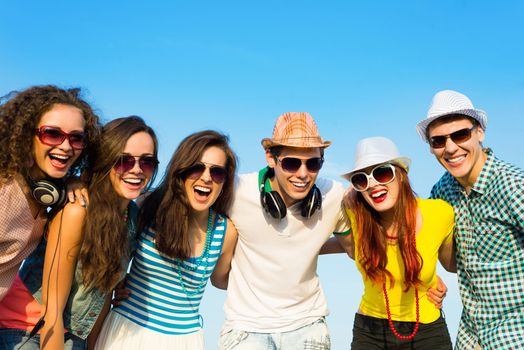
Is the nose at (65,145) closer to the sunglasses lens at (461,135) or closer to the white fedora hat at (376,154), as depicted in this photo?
the white fedora hat at (376,154)

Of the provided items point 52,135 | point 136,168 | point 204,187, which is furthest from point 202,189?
point 52,135

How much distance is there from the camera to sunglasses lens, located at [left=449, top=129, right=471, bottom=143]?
6168mm

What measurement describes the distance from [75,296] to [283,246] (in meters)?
2.41

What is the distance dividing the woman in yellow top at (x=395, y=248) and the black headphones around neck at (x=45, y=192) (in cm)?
321

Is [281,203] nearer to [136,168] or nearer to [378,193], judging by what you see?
[378,193]

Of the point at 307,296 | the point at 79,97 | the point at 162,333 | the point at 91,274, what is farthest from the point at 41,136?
the point at 307,296

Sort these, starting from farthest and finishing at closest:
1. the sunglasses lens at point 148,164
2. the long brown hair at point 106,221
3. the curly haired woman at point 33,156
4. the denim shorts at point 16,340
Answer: the sunglasses lens at point 148,164 → the long brown hair at point 106,221 → the denim shorts at point 16,340 → the curly haired woman at point 33,156

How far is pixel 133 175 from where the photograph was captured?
575 cm

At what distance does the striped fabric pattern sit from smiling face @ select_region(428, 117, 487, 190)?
3.10 meters

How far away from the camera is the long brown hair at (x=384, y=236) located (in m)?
6.03

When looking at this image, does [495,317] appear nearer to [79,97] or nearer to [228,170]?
[228,170]

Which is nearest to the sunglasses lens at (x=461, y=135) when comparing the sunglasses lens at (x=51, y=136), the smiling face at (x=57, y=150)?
the smiling face at (x=57, y=150)

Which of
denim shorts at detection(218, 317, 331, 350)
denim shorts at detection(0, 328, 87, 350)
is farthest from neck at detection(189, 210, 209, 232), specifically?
denim shorts at detection(0, 328, 87, 350)

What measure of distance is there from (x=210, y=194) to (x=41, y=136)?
76.1 inches
